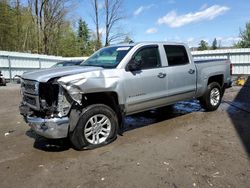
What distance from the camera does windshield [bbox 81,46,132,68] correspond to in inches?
225

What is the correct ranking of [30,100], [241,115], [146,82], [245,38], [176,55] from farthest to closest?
[245,38] → [241,115] → [176,55] → [146,82] → [30,100]

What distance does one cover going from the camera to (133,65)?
5586 mm

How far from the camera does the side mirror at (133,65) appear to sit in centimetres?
556

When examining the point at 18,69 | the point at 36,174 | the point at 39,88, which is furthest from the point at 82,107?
the point at 18,69

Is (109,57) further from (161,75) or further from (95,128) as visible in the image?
(95,128)

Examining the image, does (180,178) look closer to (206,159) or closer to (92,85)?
(206,159)

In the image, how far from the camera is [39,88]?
15.5 ft

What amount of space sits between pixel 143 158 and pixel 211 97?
14.1ft

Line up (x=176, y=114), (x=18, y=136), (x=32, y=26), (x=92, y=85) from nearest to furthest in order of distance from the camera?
1. (x=92, y=85)
2. (x=18, y=136)
3. (x=176, y=114)
4. (x=32, y=26)

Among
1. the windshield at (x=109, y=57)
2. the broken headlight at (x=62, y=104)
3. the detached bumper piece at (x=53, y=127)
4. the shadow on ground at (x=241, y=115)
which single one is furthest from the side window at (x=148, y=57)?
the shadow on ground at (x=241, y=115)

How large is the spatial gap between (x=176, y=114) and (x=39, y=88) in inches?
173

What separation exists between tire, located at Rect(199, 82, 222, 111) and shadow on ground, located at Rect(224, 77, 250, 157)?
1.56 feet

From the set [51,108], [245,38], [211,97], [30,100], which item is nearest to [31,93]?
[30,100]

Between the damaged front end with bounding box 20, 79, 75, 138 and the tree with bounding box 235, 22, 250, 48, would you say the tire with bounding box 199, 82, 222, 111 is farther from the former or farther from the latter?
the tree with bounding box 235, 22, 250, 48
